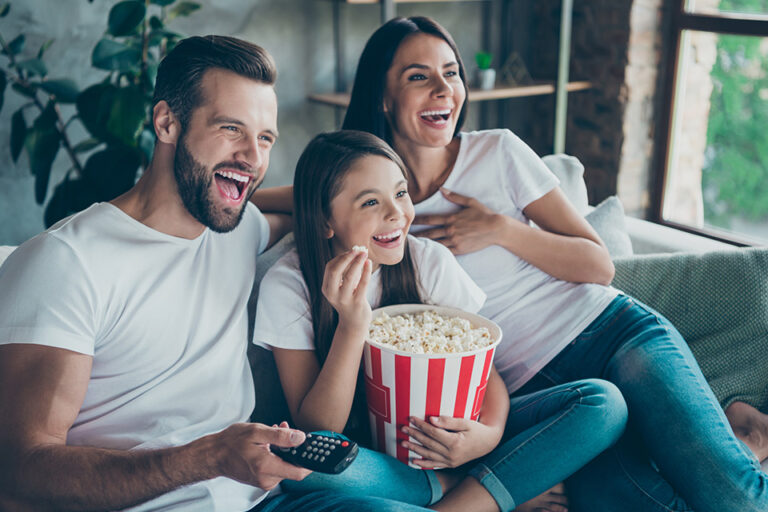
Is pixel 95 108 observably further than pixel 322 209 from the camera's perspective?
Yes

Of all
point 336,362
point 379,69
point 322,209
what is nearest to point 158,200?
point 322,209

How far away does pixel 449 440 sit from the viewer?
127 cm

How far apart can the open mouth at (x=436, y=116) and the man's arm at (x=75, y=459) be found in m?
0.85

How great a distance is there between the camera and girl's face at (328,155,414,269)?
1344 millimetres

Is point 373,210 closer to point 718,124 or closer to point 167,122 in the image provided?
point 167,122

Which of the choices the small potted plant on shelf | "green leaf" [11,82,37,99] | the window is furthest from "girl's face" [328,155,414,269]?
the window

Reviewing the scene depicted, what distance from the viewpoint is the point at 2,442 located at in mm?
1002

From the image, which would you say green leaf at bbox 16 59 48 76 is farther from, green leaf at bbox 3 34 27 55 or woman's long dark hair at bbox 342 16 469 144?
woman's long dark hair at bbox 342 16 469 144

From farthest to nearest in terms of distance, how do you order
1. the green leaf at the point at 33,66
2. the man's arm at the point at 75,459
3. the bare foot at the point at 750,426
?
the green leaf at the point at 33,66, the bare foot at the point at 750,426, the man's arm at the point at 75,459

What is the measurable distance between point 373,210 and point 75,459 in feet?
2.16

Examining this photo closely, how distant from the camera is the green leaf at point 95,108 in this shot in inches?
95.7

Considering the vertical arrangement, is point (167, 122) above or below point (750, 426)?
above

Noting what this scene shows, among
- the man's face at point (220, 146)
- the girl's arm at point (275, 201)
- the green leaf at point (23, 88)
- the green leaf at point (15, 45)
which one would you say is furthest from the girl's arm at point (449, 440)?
the green leaf at point (15, 45)

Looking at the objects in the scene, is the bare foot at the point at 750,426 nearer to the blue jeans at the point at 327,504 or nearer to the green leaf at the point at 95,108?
the blue jeans at the point at 327,504
